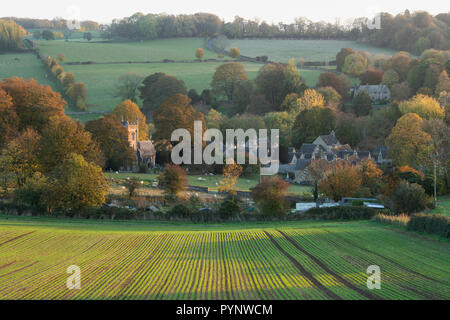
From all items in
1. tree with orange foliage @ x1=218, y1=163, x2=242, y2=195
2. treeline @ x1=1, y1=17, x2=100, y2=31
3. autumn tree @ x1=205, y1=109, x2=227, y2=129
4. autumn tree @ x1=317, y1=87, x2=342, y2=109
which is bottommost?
tree with orange foliage @ x1=218, y1=163, x2=242, y2=195

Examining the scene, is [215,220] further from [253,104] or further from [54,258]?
[253,104]

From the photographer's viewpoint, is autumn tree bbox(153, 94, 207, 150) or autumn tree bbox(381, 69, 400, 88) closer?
autumn tree bbox(153, 94, 207, 150)

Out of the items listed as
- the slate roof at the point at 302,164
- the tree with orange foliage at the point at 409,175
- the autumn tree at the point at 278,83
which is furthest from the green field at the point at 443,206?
the autumn tree at the point at 278,83

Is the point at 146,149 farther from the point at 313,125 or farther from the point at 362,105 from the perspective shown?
the point at 362,105

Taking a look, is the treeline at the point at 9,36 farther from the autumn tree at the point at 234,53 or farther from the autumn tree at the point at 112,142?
the autumn tree at the point at 112,142

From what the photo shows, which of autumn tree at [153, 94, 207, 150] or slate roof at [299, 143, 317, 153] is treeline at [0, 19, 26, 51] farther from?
slate roof at [299, 143, 317, 153]

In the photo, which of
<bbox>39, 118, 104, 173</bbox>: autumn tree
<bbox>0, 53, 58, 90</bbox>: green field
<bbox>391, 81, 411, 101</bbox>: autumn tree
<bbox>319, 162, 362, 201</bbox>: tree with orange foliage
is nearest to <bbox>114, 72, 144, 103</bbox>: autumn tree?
<bbox>0, 53, 58, 90</bbox>: green field

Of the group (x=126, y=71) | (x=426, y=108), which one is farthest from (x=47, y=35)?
(x=426, y=108)
